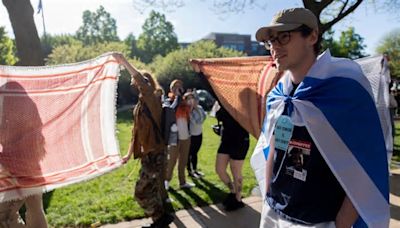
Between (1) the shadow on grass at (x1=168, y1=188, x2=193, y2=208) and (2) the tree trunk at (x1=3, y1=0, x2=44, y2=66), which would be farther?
(2) the tree trunk at (x1=3, y1=0, x2=44, y2=66)

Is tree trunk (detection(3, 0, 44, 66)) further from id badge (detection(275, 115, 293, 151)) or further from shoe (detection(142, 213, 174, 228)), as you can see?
id badge (detection(275, 115, 293, 151))

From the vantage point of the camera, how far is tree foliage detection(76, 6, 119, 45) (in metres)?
85.2

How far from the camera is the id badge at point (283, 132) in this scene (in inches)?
77.4

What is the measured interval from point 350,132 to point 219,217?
341 centimetres

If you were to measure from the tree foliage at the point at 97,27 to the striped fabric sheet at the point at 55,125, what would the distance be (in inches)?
3359

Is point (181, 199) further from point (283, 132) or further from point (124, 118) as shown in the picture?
point (124, 118)

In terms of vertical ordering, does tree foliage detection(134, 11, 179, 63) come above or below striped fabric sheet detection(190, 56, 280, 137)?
above

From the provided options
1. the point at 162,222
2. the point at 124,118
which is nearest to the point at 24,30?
the point at 162,222

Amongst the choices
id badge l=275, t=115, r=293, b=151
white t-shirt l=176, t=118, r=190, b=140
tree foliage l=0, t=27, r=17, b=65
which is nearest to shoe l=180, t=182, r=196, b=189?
white t-shirt l=176, t=118, r=190, b=140

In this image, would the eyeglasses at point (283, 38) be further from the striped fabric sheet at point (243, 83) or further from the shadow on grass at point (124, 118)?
the shadow on grass at point (124, 118)

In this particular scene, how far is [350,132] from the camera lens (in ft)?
5.68

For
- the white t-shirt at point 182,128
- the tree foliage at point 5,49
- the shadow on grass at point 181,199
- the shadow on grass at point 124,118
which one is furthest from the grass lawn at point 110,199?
the tree foliage at point 5,49

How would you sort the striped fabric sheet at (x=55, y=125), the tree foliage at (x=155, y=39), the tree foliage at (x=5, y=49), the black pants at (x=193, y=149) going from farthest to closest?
the tree foliage at (x=155, y=39)
the tree foliage at (x=5, y=49)
the black pants at (x=193, y=149)
the striped fabric sheet at (x=55, y=125)

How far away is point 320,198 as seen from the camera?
182 centimetres
